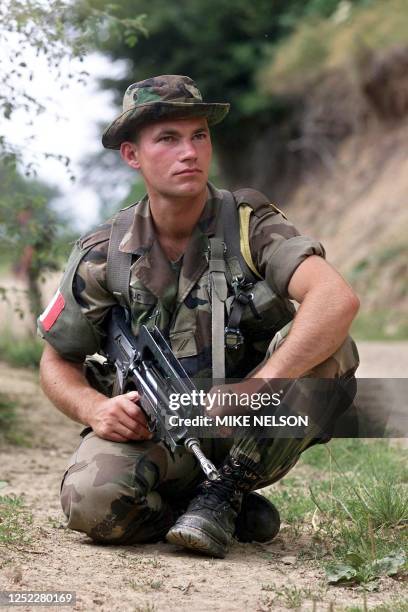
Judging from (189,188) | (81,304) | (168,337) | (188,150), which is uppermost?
(188,150)

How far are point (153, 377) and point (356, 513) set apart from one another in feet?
2.80

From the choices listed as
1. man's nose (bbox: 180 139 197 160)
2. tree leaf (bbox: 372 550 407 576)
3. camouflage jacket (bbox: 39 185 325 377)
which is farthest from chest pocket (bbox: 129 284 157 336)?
tree leaf (bbox: 372 550 407 576)

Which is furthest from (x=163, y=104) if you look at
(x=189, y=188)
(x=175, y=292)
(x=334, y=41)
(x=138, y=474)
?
(x=334, y=41)

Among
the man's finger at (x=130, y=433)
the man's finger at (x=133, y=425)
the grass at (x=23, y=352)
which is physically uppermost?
the grass at (x=23, y=352)

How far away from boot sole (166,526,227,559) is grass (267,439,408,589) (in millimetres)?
330

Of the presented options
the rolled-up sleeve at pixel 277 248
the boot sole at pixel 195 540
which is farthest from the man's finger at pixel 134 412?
the rolled-up sleeve at pixel 277 248

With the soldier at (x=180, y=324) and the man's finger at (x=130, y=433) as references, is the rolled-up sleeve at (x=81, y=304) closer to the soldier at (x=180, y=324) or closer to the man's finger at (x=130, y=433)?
the soldier at (x=180, y=324)

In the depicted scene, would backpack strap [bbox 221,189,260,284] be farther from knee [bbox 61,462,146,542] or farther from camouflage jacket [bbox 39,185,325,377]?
knee [bbox 61,462,146,542]

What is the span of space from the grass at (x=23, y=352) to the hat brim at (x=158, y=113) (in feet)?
14.2

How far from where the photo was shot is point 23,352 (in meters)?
8.29

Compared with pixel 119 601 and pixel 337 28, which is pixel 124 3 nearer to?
pixel 337 28

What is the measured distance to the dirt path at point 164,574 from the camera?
9.67ft

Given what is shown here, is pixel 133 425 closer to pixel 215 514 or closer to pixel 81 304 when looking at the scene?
pixel 215 514

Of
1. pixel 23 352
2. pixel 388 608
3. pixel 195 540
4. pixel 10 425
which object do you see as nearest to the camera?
pixel 388 608
